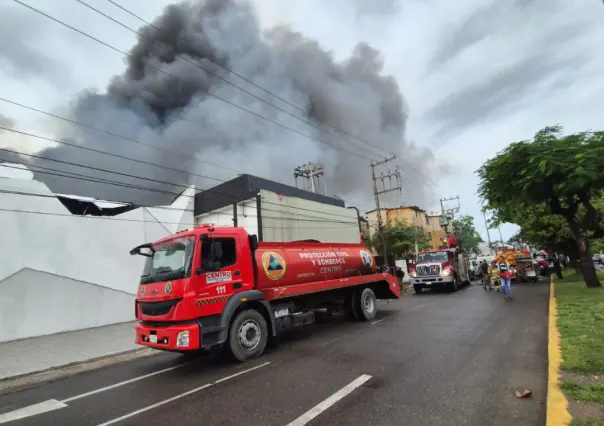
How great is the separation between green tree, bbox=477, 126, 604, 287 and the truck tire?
10532 mm

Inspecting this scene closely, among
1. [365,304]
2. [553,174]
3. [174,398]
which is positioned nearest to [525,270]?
[553,174]

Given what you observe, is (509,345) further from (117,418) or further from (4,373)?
(4,373)

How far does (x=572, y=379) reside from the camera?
4.36 metres

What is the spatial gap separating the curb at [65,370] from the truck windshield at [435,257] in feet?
50.8

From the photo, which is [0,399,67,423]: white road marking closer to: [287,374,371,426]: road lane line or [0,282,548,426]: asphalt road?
[0,282,548,426]: asphalt road

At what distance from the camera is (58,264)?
14062 mm

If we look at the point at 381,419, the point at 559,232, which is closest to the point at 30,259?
the point at 381,419

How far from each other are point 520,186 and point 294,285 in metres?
9.82

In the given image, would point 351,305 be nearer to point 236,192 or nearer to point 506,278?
point 506,278

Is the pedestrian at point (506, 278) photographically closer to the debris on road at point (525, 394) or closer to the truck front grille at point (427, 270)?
the truck front grille at point (427, 270)

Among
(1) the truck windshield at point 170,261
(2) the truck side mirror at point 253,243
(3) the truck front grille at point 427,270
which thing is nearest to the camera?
(1) the truck windshield at point 170,261

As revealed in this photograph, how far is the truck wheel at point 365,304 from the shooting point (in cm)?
1088

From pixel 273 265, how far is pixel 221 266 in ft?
5.04

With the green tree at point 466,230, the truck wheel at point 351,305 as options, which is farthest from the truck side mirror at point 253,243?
the green tree at point 466,230
